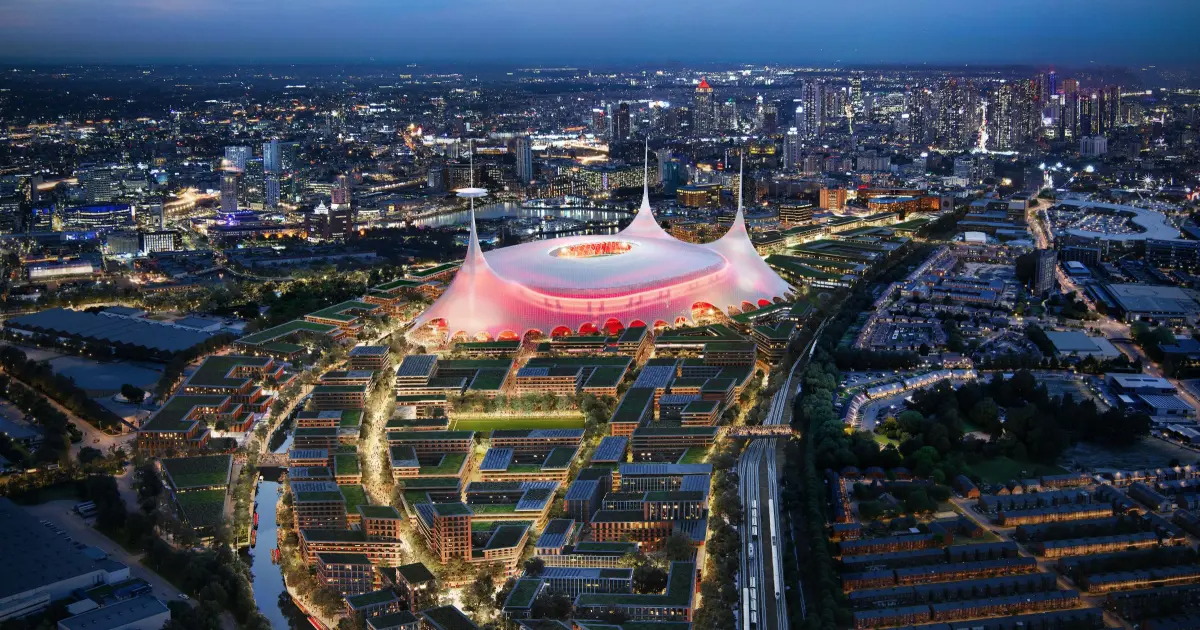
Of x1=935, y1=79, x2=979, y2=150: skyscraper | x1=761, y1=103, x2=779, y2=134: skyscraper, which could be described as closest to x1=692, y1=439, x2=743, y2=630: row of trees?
x1=935, y1=79, x2=979, y2=150: skyscraper

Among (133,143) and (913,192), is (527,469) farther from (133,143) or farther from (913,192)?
(133,143)

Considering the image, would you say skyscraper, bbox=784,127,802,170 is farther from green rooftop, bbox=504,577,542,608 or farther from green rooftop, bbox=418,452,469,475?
green rooftop, bbox=504,577,542,608

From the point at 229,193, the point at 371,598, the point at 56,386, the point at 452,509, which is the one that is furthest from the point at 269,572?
the point at 229,193

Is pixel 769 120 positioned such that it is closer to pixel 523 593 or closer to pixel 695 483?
pixel 695 483

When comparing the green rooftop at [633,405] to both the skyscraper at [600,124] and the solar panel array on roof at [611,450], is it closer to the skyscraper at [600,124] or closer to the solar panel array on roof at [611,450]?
the solar panel array on roof at [611,450]

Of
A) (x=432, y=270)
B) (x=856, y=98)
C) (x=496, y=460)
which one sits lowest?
(x=496, y=460)

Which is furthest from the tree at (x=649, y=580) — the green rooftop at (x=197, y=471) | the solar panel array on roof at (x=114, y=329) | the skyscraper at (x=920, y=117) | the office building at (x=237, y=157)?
the skyscraper at (x=920, y=117)

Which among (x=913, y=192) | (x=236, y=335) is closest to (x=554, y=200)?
(x=913, y=192)
